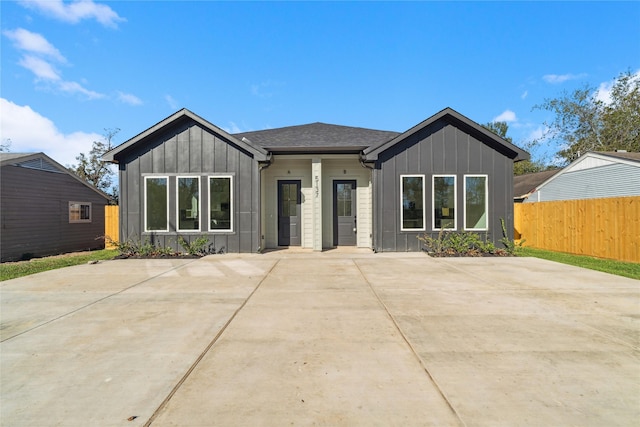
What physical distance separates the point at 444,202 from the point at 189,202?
8.07 metres

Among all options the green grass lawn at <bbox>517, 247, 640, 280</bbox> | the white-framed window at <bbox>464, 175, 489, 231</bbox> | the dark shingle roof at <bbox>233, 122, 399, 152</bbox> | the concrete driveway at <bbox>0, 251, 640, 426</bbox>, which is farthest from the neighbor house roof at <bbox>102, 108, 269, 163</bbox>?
the green grass lawn at <bbox>517, 247, 640, 280</bbox>

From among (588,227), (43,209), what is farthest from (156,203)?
(588,227)

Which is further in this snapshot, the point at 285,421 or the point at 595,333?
the point at 595,333

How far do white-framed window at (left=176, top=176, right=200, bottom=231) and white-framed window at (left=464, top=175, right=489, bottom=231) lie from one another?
848 cm

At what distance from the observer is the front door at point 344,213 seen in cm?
1097

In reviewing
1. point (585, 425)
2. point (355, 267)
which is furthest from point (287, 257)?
point (585, 425)

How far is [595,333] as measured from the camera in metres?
3.39

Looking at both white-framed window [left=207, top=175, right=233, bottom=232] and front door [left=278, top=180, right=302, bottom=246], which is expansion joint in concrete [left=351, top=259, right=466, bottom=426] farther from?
front door [left=278, top=180, right=302, bottom=246]

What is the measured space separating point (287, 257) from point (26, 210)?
10296mm

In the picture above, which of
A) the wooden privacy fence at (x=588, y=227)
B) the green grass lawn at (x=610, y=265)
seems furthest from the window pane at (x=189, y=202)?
the wooden privacy fence at (x=588, y=227)

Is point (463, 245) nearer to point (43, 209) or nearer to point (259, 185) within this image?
point (259, 185)

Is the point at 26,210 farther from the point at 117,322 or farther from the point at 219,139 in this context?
the point at 117,322

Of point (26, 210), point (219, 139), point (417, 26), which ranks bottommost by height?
point (26, 210)

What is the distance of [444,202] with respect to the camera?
31.5 feet
